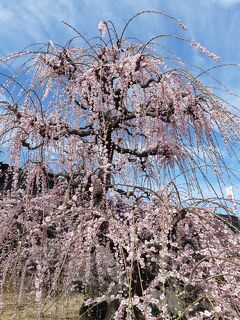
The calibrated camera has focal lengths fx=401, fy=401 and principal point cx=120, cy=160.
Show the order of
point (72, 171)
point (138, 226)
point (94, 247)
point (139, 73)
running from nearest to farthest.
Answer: point (138, 226) < point (94, 247) < point (139, 73) < point (72, 171)

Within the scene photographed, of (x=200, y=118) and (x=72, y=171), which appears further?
(x=72, y=171)

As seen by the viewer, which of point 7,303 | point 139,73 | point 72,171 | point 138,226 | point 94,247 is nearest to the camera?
point 138,226

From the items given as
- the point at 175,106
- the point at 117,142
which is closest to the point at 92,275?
the point at 117,142

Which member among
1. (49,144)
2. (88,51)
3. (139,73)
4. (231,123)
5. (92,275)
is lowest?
(92,275)

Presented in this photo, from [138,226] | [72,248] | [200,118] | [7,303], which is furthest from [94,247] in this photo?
[7,303]

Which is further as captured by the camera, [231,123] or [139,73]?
[139,73]

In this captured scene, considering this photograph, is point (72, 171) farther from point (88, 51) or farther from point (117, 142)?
point (88, 51)

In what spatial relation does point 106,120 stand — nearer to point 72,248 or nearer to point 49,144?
point 49,144

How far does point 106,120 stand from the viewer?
3992mm

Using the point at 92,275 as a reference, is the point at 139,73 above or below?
above

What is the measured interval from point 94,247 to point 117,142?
1.09 meters

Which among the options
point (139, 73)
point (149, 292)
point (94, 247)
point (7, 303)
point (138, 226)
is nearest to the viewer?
point (149, 292)

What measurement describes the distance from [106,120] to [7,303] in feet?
10.3

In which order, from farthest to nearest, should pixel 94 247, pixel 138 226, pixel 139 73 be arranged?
1. pixel 139 73
2. pixel 94 247
3. pixel 138 226
